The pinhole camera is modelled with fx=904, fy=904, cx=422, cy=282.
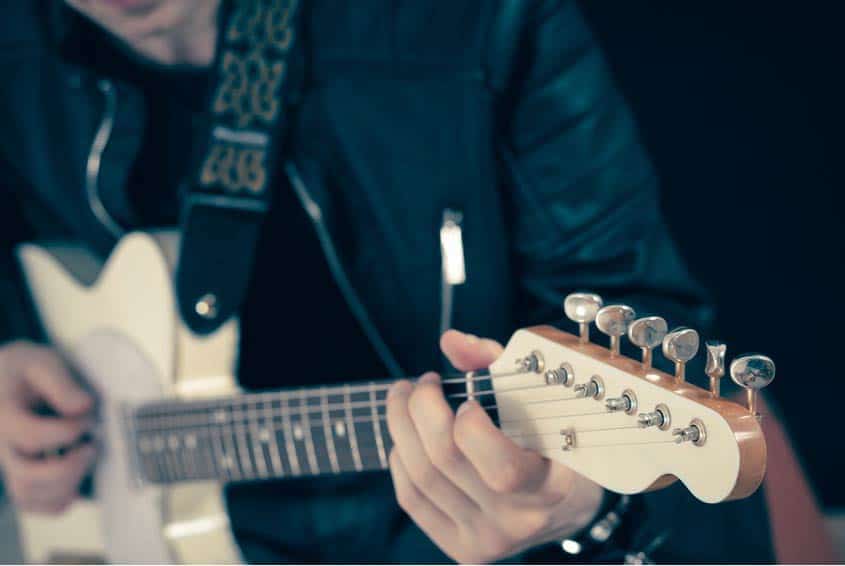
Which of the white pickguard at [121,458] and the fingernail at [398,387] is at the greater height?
the fingernail at [398,387]

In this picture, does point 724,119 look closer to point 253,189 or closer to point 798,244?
point 798,244

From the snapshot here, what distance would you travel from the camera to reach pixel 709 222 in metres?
1.46

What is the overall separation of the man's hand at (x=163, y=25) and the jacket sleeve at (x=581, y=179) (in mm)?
328

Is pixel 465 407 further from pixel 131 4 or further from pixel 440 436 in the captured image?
pixel 131 4

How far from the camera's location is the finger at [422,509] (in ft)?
2.27

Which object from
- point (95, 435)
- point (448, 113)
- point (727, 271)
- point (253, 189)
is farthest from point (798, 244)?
point (95, 435)

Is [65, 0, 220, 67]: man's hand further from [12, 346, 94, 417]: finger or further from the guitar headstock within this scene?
the guitar headstock

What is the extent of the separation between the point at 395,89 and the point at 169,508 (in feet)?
1.66

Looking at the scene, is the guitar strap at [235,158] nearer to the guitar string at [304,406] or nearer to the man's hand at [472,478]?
the guitar string at [304,406]

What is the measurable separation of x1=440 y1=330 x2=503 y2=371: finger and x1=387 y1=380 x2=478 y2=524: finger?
4 centimetres

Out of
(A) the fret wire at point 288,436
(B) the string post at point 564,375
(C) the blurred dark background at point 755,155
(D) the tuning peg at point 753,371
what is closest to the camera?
(D) the tuning peg at point 753,371

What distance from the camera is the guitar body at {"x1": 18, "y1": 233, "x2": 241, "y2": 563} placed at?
0.94 m

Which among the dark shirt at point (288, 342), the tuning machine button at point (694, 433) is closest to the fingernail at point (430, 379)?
the tuning machine button at point (694, 433)

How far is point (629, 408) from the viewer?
0.54 meters
